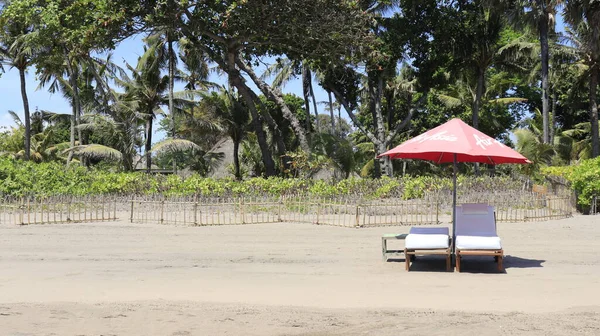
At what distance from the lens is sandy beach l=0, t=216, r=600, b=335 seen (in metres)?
6.16

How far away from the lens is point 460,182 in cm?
2056

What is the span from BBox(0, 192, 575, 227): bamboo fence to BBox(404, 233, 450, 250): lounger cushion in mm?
5958

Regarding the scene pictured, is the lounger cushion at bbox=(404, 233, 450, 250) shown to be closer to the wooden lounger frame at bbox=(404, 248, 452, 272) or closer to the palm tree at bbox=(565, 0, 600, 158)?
the wooden lounger frame at bbox=(404, 248, 452, 272)

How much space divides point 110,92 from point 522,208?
87.1ft

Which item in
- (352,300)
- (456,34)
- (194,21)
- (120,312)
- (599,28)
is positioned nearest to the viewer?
(120,312)

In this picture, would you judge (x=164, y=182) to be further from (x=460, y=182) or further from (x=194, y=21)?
(x=460, y=182)

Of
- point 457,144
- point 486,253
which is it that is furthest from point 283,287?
point 457,144

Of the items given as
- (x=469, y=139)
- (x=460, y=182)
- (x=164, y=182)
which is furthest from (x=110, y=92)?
(x=469, y=139)

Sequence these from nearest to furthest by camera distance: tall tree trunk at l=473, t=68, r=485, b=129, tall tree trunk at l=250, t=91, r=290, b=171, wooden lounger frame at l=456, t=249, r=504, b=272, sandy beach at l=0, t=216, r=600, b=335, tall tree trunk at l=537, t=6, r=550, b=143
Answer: sandy beach at l=0, t=216, r=600, b=335 → wooden lounger frame at l=456, t=249, r=504, b=272 → tall tree trunk at l=250, t=91, r=290, b=171 → tall tree trunk at l=537, t=6, r=550, b=143 → tall tree trunk at l=473, t=68, r=485, b=129

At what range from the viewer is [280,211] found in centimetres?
1705

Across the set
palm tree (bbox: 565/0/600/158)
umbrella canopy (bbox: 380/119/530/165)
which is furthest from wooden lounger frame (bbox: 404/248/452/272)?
palm tree (bbox: 565/0/600/158)

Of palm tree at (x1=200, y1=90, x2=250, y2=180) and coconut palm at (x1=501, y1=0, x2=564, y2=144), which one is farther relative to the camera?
palm tree at (x1=200, y1=90, x2=250, y2=180)

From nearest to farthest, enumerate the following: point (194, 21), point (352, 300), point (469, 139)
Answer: point (352, 300)
point (469, 139)
point (194, 21)

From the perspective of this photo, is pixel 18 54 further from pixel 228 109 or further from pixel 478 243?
pixel 478 243
